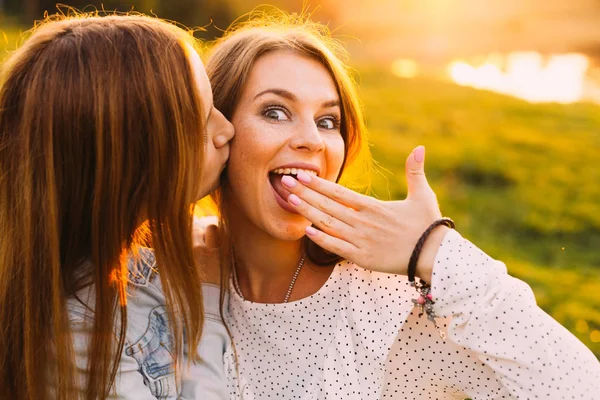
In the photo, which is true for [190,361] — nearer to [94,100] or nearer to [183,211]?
[183,211]

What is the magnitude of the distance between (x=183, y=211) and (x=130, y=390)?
0.64 metres

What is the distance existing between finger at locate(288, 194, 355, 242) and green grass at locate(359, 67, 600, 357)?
2094 millimetres

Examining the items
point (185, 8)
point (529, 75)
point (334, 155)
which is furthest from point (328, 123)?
point (185, 8)

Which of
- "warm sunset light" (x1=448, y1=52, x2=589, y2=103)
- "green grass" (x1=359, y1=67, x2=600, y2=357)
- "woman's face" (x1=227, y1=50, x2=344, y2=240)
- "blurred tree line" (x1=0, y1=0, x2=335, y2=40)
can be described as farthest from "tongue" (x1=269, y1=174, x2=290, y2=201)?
"blurred tree line" (x1=0, y1=0, x2=335, y2=40)

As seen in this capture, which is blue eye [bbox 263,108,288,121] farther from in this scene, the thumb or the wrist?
the wrist

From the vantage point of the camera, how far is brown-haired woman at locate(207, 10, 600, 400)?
2350 mm

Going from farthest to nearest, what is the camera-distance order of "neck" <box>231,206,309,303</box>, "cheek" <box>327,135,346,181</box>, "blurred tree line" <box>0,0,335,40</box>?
"blurred tree line" <box>0,0,335,40</box> → "neck" <box>231,206,309,303</box> → "cheek" <box>327,135,346,181</box>

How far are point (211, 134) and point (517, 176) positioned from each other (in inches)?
241

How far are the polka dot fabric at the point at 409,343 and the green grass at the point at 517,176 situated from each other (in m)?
1.91

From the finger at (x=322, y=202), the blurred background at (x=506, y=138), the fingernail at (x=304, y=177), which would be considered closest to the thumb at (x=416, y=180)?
the finger at (x=322, y=202)

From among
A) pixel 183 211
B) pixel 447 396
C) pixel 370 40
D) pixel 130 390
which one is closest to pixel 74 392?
pixel 130 390

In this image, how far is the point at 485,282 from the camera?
2.34 meters

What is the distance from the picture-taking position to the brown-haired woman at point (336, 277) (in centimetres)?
235

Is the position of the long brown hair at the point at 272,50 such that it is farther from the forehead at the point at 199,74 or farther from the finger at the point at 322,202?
the finger at the point at 322,202
